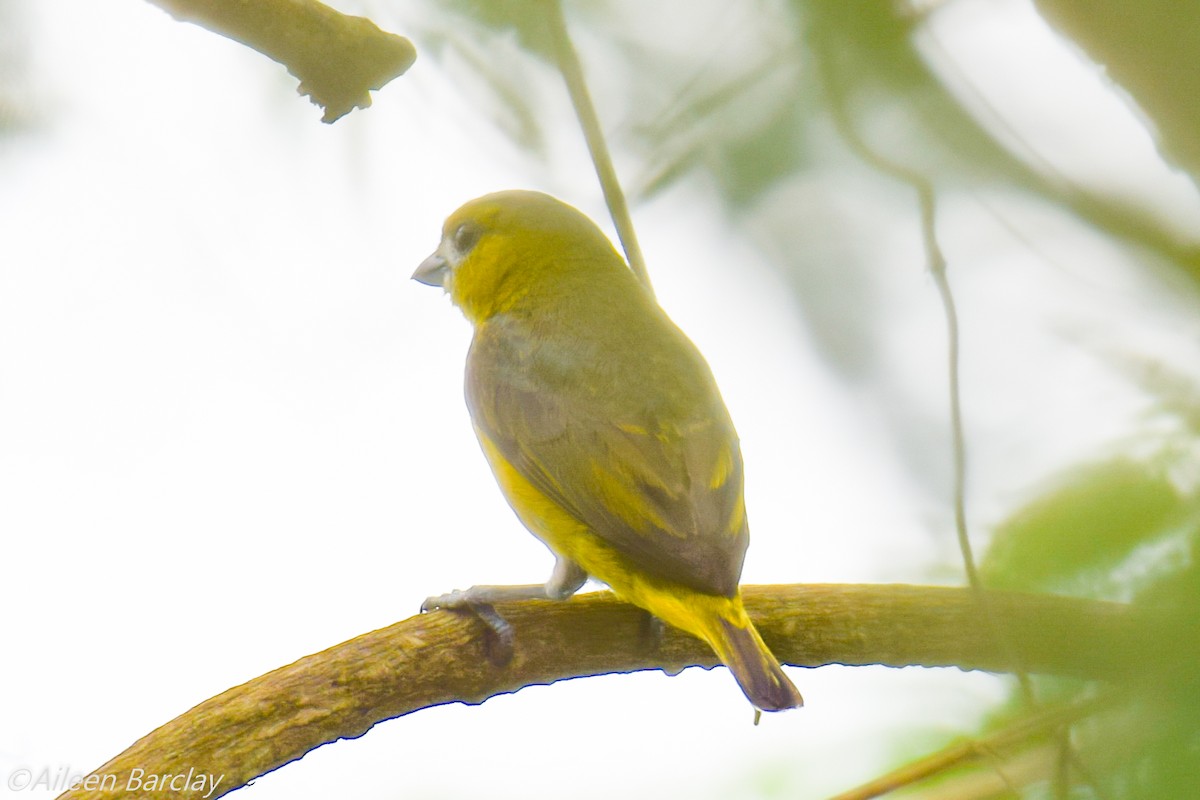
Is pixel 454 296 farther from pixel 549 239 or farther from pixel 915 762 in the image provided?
pixel 915 762

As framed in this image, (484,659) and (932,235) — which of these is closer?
(932,235)

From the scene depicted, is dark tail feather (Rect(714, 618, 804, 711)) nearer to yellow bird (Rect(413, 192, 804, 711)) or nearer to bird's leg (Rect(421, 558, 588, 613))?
yellow bird (Rect(413, 192, 804, 711))

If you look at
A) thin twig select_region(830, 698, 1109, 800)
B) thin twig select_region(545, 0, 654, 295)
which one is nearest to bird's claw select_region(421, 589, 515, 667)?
thin twig select_region(545, 0, 654, 295)

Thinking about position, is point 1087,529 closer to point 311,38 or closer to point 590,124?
point 590,124

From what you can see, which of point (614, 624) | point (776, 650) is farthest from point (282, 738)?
point (776, 650)

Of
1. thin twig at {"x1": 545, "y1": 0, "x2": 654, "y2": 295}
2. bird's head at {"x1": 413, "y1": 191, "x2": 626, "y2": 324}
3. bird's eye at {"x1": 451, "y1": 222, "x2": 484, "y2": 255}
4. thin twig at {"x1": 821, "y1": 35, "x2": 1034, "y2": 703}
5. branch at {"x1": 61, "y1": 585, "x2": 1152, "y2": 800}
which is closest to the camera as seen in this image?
thin twig at {"x1": 821, "y1": 35, "x2": 1034, "y2": 703}

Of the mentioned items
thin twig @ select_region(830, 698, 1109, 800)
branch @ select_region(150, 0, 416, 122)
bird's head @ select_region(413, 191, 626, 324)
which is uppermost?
bird's head @ select_region(413, 191, 626, 324)

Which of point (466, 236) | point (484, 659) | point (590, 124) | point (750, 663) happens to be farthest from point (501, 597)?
point (466, 236)
